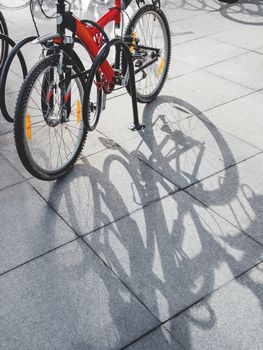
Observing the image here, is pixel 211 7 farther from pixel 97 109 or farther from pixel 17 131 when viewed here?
pixel 17 131

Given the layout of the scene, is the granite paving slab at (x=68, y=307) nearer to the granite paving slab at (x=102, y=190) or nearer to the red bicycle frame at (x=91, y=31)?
the granite paving slab at (x=102, y=190)

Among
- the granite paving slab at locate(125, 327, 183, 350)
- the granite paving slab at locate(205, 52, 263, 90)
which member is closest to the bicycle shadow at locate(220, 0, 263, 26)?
the granite paving slab at locate(205, 52, 263, 90)

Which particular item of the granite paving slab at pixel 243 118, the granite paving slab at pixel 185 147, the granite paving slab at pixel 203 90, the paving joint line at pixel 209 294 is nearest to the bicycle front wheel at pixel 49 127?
the granite paving slab at pixel 185 147

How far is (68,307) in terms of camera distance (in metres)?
2.99

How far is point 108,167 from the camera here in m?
4.35

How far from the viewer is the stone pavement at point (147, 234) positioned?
2.86m

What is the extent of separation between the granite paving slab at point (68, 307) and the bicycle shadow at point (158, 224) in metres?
0.03

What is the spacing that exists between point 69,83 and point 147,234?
1.41 metres

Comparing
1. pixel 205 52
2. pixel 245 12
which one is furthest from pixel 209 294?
pixel 245 12

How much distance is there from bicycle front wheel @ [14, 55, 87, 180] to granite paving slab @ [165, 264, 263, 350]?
1754 millimetres

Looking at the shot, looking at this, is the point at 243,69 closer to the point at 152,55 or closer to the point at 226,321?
the point at 152,55

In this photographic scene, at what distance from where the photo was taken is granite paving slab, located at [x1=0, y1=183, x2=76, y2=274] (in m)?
3.42

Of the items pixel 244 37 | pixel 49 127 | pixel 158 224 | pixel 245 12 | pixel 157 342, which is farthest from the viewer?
pixel 245 12

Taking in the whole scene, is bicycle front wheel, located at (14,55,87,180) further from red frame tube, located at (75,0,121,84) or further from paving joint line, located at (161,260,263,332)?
paving joint line, located at (161,260,263,332)
